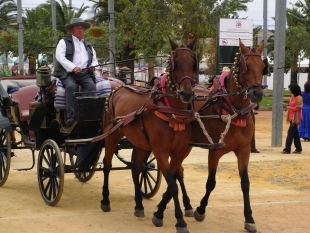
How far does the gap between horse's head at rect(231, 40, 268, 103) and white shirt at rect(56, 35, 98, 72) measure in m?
2.70

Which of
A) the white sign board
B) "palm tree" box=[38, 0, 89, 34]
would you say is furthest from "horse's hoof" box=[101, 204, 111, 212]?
"palm tree" box=[38, 0, 89, 34]

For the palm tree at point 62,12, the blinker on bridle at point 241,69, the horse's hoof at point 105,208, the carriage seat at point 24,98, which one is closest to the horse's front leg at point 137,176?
the horse's hoof at point 105,208

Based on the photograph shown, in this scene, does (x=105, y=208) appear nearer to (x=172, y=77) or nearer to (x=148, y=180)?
(x=148, y=180)

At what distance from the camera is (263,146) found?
18094 mm

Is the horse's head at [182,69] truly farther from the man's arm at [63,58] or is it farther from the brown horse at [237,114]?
the man's arm at [63,58]

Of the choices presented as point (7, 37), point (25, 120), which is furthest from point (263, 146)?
point (7, 37)

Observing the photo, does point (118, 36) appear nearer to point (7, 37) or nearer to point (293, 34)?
point (7, 37)

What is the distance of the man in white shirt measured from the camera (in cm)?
988

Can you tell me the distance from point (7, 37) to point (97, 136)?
27.8 metres

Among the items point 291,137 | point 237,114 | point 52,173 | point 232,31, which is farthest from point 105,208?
point 232,31

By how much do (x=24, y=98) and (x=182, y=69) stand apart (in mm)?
4848

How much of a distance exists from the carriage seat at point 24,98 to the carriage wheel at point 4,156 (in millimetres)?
438

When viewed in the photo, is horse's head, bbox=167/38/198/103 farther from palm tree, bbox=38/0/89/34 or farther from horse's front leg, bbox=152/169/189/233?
palm tree, bbox=38/0/89/34

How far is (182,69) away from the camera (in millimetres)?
7809
